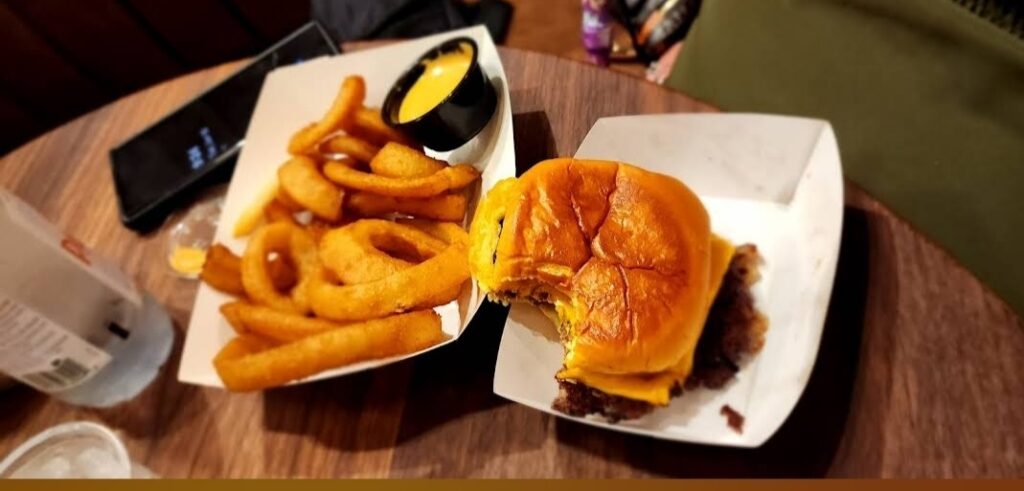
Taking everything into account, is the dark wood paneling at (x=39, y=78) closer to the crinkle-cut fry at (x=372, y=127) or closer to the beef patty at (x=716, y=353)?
the crinkle-cut fry at (x=372, y=127)

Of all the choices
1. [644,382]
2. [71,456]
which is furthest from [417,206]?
[71,456]

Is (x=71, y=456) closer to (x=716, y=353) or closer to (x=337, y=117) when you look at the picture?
(x=337, y=117)

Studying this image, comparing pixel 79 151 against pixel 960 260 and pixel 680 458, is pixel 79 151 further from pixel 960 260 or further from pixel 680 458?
pixel 960 260

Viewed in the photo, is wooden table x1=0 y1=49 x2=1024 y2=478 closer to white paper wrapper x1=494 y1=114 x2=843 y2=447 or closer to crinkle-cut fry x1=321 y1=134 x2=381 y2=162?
white paper wrapper x1=494 y1=114 x2=843 y2=447

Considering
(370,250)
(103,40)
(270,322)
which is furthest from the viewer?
(103,40)

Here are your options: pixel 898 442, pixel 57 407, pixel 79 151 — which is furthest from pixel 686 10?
pixel 57 407

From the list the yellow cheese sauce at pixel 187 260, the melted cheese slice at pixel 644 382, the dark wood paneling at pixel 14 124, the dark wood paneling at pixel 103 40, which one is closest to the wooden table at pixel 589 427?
the yellow cheese sauce at pixel 187 260

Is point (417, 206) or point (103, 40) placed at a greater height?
point (417, 206)
